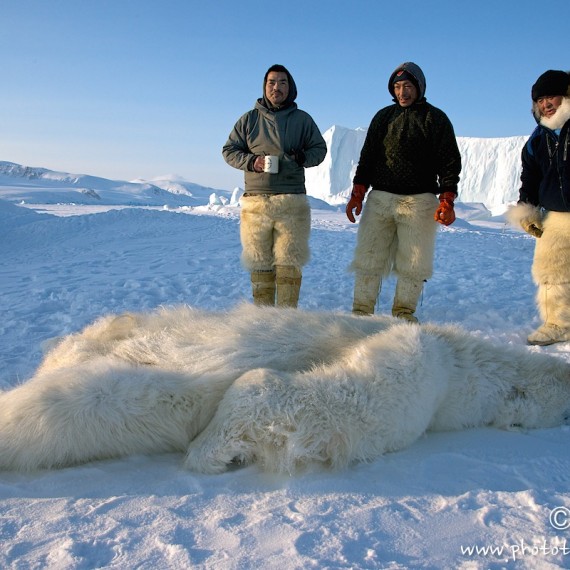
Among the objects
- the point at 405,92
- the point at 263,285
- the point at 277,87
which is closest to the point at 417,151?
the point at 405,92

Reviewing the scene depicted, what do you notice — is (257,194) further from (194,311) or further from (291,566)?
(291,566)

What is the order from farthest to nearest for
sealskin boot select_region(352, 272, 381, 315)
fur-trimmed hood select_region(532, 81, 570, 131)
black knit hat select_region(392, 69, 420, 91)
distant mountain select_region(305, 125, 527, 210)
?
1. distant mountain select_region(305, 125, 527, 210)
2. sealskin boot select_region(352, 272, 381, 315)
3. black knit hat select_region(392, 69, 420, 91)
4. fur-trimmed hood select_region(532, 81, 570, 131)

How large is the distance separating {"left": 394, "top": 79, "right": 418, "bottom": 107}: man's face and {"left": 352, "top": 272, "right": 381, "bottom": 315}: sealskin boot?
58.8 inches

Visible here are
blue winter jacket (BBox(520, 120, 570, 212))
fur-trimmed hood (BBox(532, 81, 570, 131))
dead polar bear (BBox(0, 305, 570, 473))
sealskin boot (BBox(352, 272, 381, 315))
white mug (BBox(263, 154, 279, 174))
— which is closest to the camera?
dead polar bear (BBox(0, 305, 570, 473))

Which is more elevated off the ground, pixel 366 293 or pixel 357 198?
pixel 357 198

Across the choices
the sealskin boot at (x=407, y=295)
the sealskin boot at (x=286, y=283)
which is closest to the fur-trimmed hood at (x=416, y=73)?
the sealskin boot at (x=407, y=295)

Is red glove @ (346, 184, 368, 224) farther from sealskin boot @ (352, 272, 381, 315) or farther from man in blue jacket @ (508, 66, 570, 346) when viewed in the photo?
man in blue jacket @ (508, 66, 570, 346)

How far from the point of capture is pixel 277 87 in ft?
14.2

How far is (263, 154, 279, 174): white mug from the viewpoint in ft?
13.9

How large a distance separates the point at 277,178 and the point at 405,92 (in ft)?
4.17

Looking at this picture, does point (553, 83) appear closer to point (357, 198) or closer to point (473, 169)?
point (357, 198)

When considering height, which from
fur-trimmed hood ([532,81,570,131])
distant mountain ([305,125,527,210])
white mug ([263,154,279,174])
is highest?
distant mountain ([305,125,527,210])

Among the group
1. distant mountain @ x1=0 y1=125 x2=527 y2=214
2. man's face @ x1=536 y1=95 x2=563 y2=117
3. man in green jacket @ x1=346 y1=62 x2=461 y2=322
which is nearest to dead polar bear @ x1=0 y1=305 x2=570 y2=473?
man in green jacket @ x1=346 y1=62 x2=461 y2=322

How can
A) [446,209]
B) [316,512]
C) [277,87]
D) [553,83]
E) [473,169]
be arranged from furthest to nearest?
[473,169] → [277,87] → [446,209] → [553,83] → [316,512]
